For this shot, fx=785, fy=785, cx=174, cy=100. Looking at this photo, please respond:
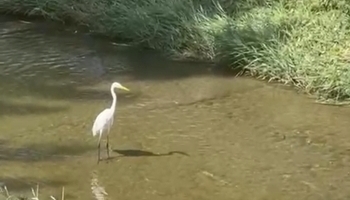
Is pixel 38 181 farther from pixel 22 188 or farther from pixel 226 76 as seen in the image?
pixel 226 76

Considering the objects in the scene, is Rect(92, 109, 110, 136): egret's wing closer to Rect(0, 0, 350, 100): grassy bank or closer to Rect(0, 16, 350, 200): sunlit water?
Rect(0, 16, 350, 200): sunlit water

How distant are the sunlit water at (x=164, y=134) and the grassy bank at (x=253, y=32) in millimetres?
251

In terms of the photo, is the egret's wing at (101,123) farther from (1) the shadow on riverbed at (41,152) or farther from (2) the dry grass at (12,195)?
(2) the dry grass at (12,195)

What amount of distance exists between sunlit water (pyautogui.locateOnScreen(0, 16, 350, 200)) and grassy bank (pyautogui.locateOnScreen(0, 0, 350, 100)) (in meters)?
0.25

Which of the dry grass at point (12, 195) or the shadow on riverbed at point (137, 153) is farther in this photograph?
the shadow on riverbed at point (137, 153)

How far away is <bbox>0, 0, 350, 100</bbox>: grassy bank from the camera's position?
817 centimetres

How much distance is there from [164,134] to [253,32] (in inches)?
94.5

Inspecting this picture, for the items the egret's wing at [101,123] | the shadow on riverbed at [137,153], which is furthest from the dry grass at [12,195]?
the shadow on riverbed at [137,153]

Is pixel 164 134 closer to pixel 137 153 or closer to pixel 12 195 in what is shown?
pixel 137 153

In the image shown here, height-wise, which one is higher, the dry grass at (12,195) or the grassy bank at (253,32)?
the grassy bank at (253,32)

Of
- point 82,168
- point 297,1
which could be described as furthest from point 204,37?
point 82,168

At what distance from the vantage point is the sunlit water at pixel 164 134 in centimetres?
593

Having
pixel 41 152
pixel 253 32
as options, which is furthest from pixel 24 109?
pixel 253 32

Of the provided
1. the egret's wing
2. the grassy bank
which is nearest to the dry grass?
the egret's wing
